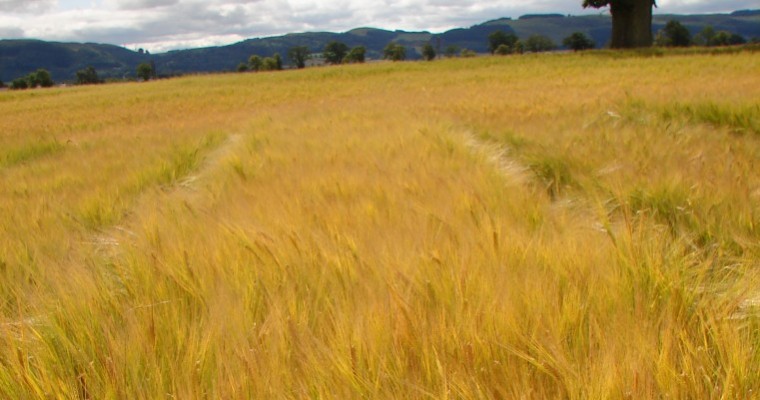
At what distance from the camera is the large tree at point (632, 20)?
85.1 feet

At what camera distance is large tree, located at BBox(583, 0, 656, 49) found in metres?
25.9

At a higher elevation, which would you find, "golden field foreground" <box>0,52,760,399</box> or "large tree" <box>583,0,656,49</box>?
"large tree" <box>583,0,656,49</box>

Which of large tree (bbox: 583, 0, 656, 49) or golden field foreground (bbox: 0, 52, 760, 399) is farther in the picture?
large tree (bbox: 583, 0, 656, 49)

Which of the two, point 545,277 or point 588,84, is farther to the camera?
point 588,84

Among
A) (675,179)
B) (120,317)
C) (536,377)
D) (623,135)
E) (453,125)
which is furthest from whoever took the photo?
(453,125)

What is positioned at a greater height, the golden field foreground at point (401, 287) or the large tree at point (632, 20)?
the large tree at point (632, 20)

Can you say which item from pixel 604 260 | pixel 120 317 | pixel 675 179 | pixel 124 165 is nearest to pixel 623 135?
pixel 675 179

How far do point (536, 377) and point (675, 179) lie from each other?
1685 millimetres

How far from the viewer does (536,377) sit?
0.89m

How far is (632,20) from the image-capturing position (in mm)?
26422

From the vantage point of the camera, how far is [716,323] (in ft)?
3.14

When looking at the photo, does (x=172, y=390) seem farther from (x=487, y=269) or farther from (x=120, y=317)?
(x=487, y=269)

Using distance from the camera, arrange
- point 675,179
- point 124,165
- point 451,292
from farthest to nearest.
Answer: point 124,165 → point 675,179 → point 451,292

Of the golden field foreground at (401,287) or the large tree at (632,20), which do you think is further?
the large tree at (632,20)
